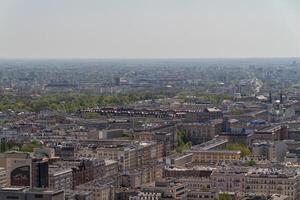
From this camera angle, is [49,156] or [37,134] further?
[37,134]

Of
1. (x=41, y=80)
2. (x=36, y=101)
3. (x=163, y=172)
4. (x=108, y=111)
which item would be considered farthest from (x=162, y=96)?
(x=163, y=172)

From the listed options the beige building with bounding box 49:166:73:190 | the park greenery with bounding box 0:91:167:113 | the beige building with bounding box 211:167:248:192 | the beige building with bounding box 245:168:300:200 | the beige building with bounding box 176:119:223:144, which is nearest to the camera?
the beige building with bounding box 49:166:73:190

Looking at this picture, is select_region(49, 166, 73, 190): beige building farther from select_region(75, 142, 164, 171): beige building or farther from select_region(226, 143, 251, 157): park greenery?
select_region(226, 143, 251, 157): park greenery

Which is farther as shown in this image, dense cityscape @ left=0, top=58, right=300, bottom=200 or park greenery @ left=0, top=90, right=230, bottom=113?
park greenery @ left=0, top=90, right=230, bottom=113

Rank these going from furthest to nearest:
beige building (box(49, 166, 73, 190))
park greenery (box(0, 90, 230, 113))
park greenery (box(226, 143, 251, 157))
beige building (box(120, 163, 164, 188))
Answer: park greenery (box(0, 90, 230, 113))
park greenery (box(226, 143, 251, 157))
beige building (box(120, 163, 164, 188))
beige building (box(49, 166, 73, 190))

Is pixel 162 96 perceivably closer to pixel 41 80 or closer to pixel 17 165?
pixel 41 80

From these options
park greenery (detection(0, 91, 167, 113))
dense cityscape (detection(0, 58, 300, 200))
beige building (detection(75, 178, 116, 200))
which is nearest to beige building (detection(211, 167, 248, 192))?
dense cityscape (detection(0, 58, 300, 200))
